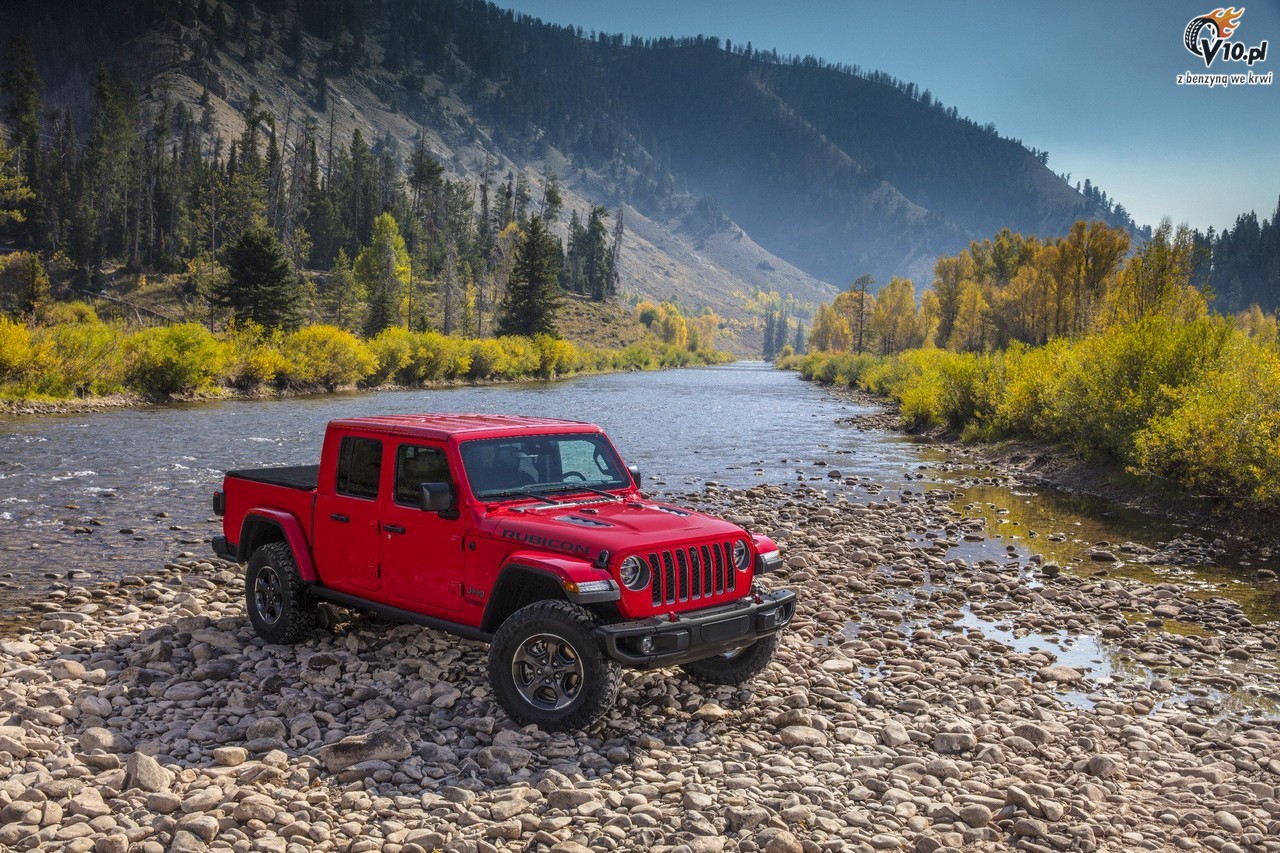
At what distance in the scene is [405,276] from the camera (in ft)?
377

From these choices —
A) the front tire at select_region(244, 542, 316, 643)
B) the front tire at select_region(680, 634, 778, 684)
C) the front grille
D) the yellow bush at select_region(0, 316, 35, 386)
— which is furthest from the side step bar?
the yellow bush at select_region(0, 316, 35, 386)

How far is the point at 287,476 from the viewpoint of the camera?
34.1ft

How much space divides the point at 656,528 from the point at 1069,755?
12.6 feet

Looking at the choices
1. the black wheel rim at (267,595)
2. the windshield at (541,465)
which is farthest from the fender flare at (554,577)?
the black wheel rim at (267,595)

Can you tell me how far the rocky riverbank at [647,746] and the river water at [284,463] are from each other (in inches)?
150

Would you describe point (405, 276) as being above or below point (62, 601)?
above

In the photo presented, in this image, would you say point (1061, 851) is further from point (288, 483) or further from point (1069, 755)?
point (288, 483)

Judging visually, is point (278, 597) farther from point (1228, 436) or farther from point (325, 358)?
point (325, 358)

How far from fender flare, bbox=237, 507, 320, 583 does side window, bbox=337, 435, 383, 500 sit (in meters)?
0.82

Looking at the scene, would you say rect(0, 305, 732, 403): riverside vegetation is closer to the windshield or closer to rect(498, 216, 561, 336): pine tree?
rect(498, 216, 561, 336): pine tree

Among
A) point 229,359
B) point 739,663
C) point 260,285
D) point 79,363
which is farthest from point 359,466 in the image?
point 260,285

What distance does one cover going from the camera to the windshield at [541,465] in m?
8.27

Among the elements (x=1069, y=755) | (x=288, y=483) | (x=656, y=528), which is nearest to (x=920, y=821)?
(x=1069, y=755)

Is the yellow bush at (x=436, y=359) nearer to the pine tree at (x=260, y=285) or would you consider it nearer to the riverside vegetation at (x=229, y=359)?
the riverside vegetation at (x=229, y=359)
